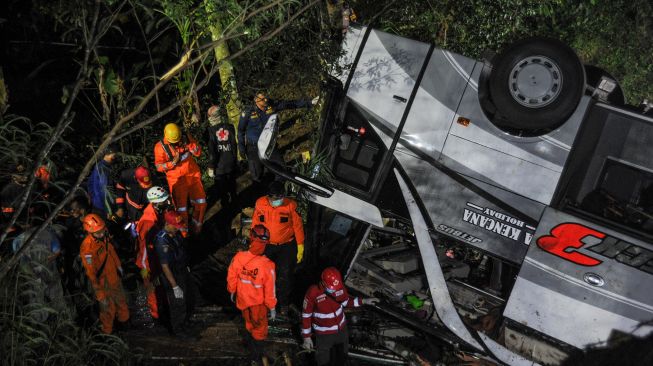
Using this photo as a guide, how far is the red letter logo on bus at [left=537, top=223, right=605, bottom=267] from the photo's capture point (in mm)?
5023

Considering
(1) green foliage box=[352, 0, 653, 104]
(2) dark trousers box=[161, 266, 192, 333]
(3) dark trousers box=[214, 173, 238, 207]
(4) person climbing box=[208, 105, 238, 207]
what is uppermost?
(1) green foliage box=[352, 0, 653, 104]

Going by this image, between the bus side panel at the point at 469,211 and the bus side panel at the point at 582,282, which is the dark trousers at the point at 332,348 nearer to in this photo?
the bus side panel at the point at 469,211

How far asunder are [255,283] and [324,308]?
793 mm

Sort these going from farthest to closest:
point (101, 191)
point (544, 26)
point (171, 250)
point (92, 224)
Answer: point (544, 26) → point (101, 191) → point (171, 250) → point (92, 224)

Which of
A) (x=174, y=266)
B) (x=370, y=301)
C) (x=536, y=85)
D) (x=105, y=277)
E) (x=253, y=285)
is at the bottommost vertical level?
(x=105, y=277)

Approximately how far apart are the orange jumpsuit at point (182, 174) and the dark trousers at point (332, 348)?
2.92 meters

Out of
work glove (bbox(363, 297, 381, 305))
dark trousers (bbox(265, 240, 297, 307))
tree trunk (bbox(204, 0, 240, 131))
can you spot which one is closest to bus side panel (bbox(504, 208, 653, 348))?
work glove (bbox(363, 297, 381, 305))

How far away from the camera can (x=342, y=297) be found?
18.0 feet

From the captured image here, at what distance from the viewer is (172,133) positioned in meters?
7.39

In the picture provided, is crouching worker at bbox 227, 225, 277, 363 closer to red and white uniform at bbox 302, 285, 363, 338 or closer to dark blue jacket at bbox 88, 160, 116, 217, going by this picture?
red and white uniform at bbox 302, 285, 363, 338

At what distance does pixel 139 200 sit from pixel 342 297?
338 centimetres

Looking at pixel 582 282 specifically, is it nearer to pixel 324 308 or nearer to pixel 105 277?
pixel 324 308

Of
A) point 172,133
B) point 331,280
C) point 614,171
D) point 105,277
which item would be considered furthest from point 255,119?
point 614,171

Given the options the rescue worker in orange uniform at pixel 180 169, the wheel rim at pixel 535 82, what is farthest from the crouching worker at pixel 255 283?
the wheel rim at pixel 535 82
